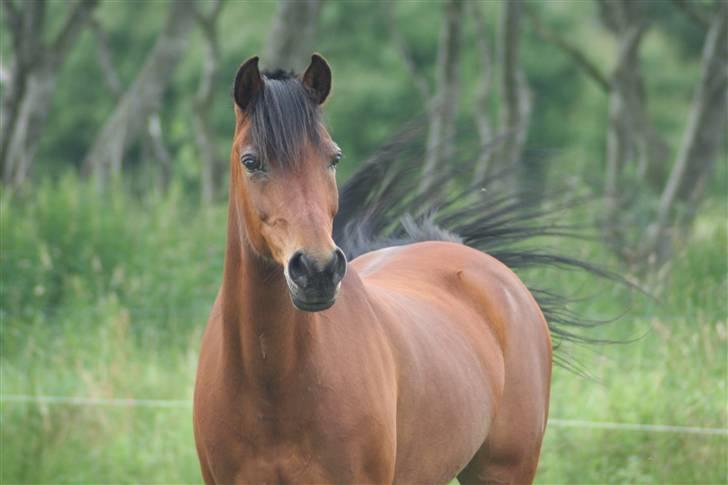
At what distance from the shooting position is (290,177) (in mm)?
3277

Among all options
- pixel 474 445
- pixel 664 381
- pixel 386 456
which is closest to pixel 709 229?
pixel 664 381

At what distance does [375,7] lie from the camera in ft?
119

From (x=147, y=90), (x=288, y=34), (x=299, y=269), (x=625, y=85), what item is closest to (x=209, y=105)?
(x=147, y=90)

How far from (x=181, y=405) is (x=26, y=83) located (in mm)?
7032

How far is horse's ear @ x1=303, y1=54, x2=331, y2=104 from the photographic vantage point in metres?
3.54

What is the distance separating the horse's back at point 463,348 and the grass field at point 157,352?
1.06 meters

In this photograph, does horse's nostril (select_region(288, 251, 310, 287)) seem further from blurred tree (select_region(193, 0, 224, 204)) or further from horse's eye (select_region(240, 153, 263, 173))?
blurred tree (select_region(193, 0, 224, 204))

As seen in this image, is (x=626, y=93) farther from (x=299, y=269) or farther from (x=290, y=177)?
(x=299, y=269)

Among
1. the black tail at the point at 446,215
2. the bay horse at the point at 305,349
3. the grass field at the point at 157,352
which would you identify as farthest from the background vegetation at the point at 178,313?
the bay horse at the point at 305,349

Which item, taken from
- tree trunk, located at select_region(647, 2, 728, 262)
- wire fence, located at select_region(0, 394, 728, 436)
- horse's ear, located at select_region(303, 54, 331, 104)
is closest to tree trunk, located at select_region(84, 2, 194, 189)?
tree trunk, located at select_region(647, 2, 728, 262)

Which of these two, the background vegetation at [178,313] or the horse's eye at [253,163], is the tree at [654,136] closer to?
the background vegetation at [178,313]

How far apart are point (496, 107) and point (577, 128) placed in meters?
2.21

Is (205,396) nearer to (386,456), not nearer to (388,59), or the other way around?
(386,456)

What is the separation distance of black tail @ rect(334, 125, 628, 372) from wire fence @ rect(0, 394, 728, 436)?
1271 mm
